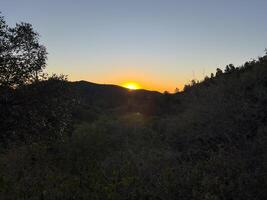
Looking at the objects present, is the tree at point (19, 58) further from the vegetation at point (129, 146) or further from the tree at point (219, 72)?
the tree at point (219, 72)

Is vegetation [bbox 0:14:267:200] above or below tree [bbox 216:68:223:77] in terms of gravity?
below

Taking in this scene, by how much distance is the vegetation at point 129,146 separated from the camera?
41.5 ft

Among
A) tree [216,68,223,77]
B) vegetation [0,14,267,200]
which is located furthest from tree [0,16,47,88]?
tree [216,68,223,77]

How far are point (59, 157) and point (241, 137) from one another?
1145 cm

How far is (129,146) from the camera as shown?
94.4ft

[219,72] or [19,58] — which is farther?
[219,72]

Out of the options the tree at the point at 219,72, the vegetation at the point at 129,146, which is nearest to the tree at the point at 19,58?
the vegetation at the point at 129,146

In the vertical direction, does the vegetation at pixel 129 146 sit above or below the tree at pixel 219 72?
below

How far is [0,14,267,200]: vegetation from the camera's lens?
41.5ft

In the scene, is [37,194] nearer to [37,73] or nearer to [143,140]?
[37,73]

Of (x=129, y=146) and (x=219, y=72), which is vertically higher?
(x=219, y=72)

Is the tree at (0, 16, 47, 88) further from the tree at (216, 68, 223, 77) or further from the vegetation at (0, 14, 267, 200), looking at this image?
the tree at (216, 68, 223, 77)

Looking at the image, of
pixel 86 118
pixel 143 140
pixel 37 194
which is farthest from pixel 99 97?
pixel 37 194

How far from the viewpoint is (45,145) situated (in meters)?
25.1
